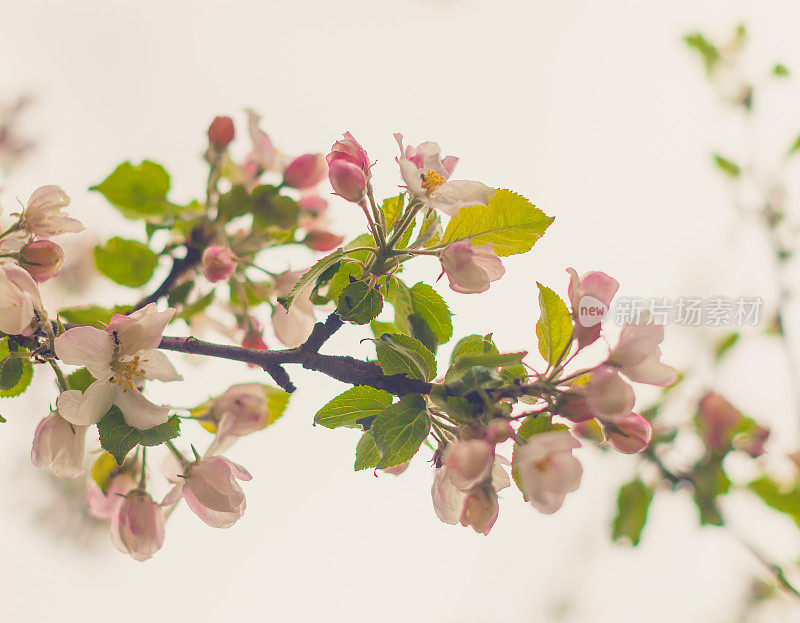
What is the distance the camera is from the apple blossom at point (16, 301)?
525 mm

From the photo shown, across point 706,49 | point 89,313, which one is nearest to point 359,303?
point 89,313

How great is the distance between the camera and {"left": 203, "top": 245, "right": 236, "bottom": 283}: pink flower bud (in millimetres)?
767

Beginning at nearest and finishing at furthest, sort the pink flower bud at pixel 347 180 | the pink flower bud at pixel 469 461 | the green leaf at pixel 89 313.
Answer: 1. the pink flower bud at pixel 469 461
2. the pink flower bud at pixel 347 180
3. the green leaf at pixel 89 313

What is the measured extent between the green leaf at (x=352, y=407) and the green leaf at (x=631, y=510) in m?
1.05

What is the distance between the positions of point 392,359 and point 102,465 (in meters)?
0.38

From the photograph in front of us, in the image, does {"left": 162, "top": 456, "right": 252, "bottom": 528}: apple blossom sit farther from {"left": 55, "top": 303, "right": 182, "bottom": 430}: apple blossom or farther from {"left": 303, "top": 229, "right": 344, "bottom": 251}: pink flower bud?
{"left": 303, "top": 229, "right": 344, "bottom": 251}: pink flower bud

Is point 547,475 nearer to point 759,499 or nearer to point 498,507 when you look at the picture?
point 498,507

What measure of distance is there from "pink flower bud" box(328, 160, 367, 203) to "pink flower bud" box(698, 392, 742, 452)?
3.61 ft

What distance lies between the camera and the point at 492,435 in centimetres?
48

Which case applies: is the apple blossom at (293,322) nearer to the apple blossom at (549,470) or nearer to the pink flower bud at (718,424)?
the apple blossom at (549,470)

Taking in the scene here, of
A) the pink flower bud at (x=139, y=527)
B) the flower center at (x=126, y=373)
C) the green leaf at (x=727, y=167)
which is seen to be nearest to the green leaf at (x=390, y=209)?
the flower center at (x=126, y=373)

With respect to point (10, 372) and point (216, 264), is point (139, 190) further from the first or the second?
point (10, 372)

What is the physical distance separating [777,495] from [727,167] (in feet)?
2.63

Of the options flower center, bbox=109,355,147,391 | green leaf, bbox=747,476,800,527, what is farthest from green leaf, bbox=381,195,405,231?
green leaf, bbox=747,476,800,527
